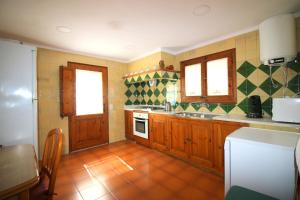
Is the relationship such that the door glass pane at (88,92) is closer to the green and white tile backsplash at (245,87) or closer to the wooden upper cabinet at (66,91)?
the wooden upper cabinet at (66,91)

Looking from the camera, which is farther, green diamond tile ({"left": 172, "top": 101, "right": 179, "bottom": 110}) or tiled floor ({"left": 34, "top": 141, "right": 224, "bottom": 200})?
green diamond tile ({"left": 172, "top": 101, "right": 179, "bottom": 110})

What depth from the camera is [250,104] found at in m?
1.98

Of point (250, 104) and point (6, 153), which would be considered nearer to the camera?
point (6, 153)

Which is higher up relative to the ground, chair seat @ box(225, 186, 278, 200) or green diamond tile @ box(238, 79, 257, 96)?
green diamond tile @ box(238, 79, 257, 96)

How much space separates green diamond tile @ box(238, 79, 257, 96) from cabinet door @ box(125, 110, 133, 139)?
256 centimetres

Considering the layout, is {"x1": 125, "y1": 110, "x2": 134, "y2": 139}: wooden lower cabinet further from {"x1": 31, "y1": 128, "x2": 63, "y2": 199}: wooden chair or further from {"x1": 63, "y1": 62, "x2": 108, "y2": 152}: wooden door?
{"x1": 31, "y1": 128, "x2": 63, "y2": 199}: wooden chair

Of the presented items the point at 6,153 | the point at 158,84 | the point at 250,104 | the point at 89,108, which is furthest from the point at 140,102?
the point at 6,153

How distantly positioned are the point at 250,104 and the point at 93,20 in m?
2.52

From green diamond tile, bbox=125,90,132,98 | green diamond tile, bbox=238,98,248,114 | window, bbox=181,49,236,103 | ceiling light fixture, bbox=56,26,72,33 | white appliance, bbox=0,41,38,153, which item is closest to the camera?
white appliance, bbox=0,41,38,153

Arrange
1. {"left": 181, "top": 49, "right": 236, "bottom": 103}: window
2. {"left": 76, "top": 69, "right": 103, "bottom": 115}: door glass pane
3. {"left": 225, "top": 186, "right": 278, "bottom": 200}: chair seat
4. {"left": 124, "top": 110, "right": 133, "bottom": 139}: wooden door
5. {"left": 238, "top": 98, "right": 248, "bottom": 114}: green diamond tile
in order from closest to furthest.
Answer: {"left": 225, "top": 186, "right": 278, "bottom": 200}: chair seat
{"left": 238, "top": 98, "right": 248, "bottom": 114}: green diamond tile
{"left": 181, "top": 49, "right": 236, "bottom": 103}: window
{"left": 76, "top": 69, "right": 103, "bottom": 115}: door glass pane
{"left": 124, "top": 110, "right": 133, "bottom": 139}: wooden door

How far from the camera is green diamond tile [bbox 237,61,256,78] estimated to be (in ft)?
7.10

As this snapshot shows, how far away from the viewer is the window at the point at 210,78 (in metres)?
2.40

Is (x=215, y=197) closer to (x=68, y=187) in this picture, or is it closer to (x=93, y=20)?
(x=68, y=187)

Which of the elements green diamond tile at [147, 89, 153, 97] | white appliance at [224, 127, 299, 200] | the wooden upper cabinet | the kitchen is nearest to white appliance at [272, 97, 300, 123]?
the kitchen
